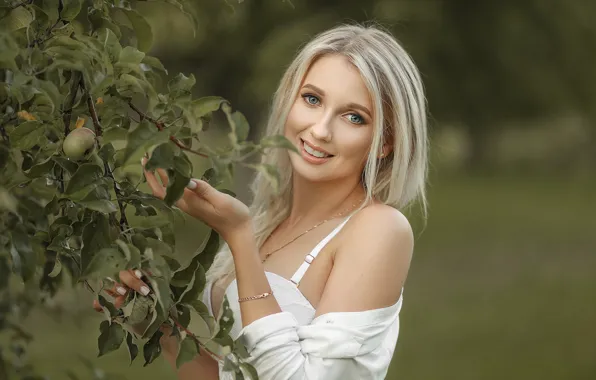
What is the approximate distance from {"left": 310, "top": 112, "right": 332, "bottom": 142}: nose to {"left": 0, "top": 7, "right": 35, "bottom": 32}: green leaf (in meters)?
0.82

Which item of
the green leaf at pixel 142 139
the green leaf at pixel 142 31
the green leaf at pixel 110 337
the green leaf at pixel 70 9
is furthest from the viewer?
the green leaf at pixel 142 31

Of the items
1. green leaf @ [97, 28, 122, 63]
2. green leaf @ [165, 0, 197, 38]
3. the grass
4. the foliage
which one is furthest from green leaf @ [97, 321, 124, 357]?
the grass

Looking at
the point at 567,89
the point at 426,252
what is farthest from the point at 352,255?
the point at 426,252

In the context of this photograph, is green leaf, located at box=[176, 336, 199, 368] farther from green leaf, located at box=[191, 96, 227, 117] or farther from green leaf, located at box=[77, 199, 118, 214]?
green leaf, located at box=[191, 96, 227, 117]

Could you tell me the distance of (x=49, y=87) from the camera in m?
1.61

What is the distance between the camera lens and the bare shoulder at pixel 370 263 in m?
2.45

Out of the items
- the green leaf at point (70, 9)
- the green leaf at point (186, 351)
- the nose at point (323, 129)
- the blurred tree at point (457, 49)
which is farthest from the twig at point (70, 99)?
the blurred tree at point (457, 49)

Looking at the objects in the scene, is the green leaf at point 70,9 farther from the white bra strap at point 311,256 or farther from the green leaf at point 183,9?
the white bra strap at point 311,256

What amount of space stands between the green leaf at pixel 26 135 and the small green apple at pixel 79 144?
5 cm

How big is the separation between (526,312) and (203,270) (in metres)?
10.2

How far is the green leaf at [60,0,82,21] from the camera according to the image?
5.81 feet

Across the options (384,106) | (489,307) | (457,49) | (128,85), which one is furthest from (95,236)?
(457,49)

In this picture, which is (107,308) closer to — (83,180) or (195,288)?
(195,288)

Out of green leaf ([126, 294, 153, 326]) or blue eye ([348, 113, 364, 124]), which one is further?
blue eye ([348, 113, 364, 124])
